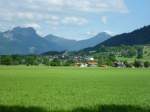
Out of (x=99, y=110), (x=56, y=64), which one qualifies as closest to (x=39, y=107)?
(x=99, y=110)

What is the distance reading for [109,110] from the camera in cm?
2167

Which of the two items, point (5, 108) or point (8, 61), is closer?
point (5, 108)

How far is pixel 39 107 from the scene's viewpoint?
2289cm

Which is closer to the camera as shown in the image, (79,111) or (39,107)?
(79,111)

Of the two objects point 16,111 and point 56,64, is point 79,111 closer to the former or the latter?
point 16,111

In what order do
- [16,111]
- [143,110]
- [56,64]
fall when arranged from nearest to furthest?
[16,111] → [143,110] → [56,64]

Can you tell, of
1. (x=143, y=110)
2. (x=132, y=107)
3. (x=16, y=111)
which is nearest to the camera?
(x=16, y=111)

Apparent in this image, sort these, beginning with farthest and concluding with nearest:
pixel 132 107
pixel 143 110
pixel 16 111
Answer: pixel 132 107, pixel 143 110, pixel 16 111

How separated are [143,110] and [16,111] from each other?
625 cm

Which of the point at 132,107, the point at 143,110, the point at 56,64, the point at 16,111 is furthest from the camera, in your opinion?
the point at 56,64

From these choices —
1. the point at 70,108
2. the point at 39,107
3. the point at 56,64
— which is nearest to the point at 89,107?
the point at 70,108

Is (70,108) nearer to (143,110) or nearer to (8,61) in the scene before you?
(143,110)

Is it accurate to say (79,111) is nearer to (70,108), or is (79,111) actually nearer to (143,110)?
(70,108)

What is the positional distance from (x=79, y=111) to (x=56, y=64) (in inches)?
6922
